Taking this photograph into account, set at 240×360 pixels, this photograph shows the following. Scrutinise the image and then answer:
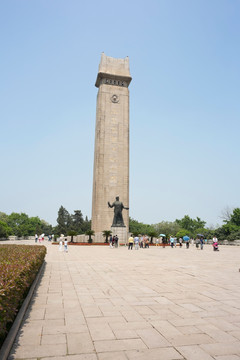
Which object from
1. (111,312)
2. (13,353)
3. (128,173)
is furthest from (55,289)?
(128,173)

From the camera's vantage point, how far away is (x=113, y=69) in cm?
4891

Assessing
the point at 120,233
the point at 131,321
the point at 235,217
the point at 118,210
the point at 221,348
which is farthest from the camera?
the point at 235,217

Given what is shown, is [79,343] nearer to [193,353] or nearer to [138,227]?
[193,353]

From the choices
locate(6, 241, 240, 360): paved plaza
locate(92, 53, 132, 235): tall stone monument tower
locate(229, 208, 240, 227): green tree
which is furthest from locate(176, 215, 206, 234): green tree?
locate(6, 241, 240, 360): paved plaza

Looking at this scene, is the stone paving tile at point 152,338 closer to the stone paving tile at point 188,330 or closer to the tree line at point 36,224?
the stone paving tile at point 188,330

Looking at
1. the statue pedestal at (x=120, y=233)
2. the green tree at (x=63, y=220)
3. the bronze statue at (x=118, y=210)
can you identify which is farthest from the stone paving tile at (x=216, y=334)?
the green tree at (x=63, y=220)

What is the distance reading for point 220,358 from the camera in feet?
12.3

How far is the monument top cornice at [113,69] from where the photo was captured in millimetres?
48006

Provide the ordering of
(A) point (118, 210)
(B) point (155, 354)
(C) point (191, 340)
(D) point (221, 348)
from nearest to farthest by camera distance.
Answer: (B) point (155, 354) → (D) point (221, 348) → (C) point (191, 340) → (A) point (118, 210)

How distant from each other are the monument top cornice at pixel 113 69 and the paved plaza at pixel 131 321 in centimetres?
4468

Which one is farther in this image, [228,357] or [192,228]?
[192,228]

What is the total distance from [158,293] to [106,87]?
45.1 m

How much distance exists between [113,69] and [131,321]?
49.4 m

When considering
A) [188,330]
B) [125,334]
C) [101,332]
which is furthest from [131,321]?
[188,330]
